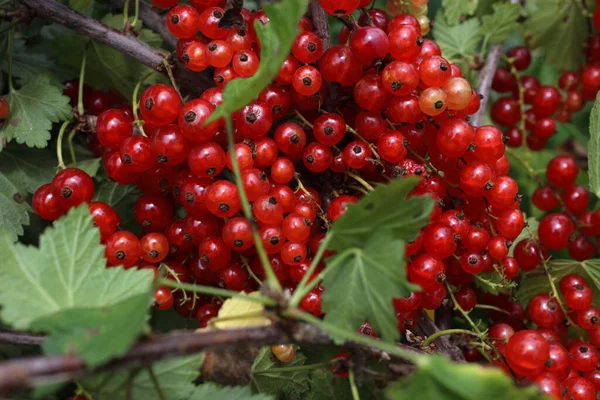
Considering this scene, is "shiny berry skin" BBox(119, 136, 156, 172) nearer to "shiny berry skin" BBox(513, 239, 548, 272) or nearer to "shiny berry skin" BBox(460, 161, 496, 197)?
"shiny berry skin" BBox(460, 161, 496, 197)

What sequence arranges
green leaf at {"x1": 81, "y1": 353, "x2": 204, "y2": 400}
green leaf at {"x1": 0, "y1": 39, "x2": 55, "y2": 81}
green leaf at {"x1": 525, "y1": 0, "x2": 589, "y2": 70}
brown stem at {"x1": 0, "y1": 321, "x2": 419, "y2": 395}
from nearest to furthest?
brown stem at {"x1": 0, "y1": 321, "x2": 419, "y2": 395}, green leaf at {"x1": 81, "y1": 353, "x2": 204, "y2": 400}, green leaf at {"x1": 0, "y1": 39, "x2": 55, "y2": 81}, green leaf at {"x1": 525, "y1": 0, "x2": 589, "y2": 70}

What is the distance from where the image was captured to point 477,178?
2.47ft

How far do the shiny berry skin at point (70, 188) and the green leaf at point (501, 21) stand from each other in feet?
2.69

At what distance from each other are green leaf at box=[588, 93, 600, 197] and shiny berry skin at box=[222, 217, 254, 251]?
537 millimetres

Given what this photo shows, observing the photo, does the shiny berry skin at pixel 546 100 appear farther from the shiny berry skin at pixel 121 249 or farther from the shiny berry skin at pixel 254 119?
the shiny berry skin at pixel 121 249

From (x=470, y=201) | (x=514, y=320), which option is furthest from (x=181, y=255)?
(x=514, y=320)

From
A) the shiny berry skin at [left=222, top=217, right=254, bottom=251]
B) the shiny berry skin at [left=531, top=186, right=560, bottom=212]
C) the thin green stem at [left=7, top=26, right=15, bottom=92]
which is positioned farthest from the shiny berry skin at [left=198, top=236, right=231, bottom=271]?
the shiny berry skin at [left=531, top=186, right=560, bottom=212]

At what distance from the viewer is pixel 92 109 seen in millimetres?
991

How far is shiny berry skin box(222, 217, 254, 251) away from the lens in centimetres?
73

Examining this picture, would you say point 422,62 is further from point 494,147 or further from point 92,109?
point 92,109

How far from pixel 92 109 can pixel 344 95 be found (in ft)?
1.53

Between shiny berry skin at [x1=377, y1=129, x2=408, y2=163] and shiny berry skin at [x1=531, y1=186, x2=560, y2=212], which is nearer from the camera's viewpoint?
shiny berry skin at [x1=377, y1=129, x2=408, y2=163]

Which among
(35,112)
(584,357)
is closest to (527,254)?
(584,357)

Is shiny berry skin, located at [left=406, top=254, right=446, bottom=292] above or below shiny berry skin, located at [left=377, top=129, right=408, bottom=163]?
below
